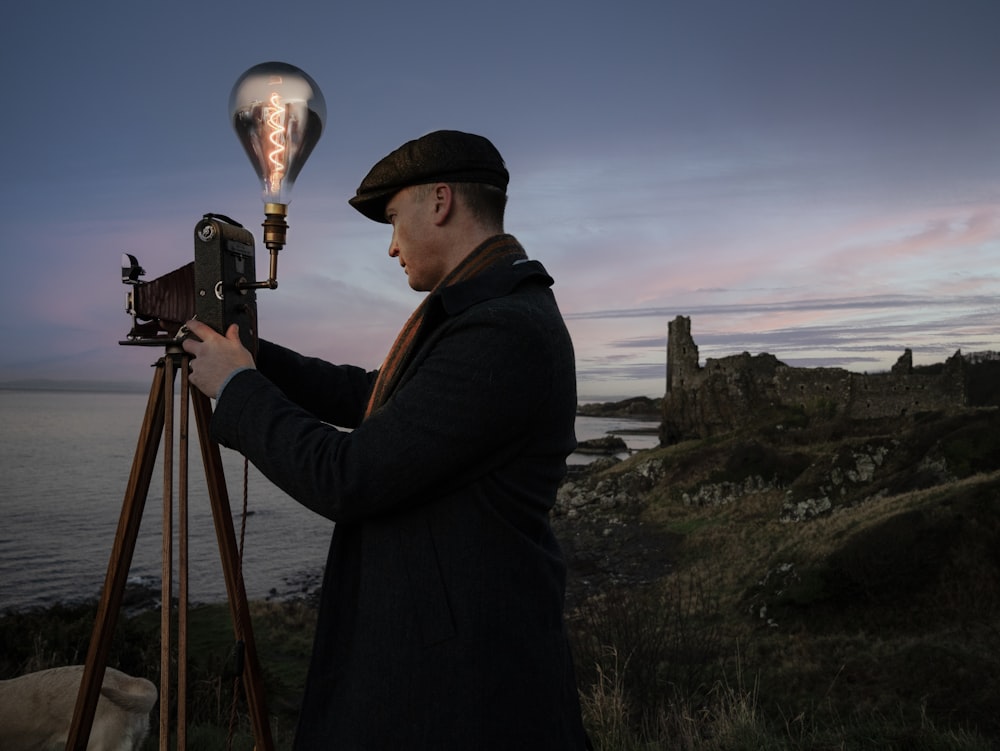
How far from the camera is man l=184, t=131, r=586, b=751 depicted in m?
1.45

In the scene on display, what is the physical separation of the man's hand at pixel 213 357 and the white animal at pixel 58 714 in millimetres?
2026

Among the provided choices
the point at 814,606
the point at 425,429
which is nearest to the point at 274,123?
the point at 425,429

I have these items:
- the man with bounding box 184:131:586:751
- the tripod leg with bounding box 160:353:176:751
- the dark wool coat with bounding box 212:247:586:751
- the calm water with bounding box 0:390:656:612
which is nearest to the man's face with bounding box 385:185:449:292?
the man with bounding box 184:131:586:751

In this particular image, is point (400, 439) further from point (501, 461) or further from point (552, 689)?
point (552, 689)

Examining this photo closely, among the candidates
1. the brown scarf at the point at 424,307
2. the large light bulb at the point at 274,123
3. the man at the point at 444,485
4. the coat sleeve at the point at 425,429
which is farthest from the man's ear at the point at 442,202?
the large light bulb at the point at 274,123

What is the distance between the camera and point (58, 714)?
307 cm

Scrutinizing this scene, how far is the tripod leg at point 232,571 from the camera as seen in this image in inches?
75.0

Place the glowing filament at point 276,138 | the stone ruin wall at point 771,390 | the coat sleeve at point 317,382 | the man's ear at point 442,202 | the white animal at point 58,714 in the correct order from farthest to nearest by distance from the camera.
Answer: the stone ruin wall at point 771,390, the white animal at point 58,714, the coat sleeve at point 317,382, the glowing filament at point 276,138, the man's ear at point 442,202

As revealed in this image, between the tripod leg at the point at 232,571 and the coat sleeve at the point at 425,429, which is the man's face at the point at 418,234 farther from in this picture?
the tripod leg at the point at 232,571

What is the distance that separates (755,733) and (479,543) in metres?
3.05

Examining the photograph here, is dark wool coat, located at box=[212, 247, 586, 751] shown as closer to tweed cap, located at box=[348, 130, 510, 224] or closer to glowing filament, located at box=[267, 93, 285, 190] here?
tweed cap, located at box=[348, 130, 510, 224]

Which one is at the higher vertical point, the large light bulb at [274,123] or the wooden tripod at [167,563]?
the large light bulb at [274,123]

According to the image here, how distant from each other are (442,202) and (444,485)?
2.12 ft

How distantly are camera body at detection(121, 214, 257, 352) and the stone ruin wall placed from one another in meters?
32.9
